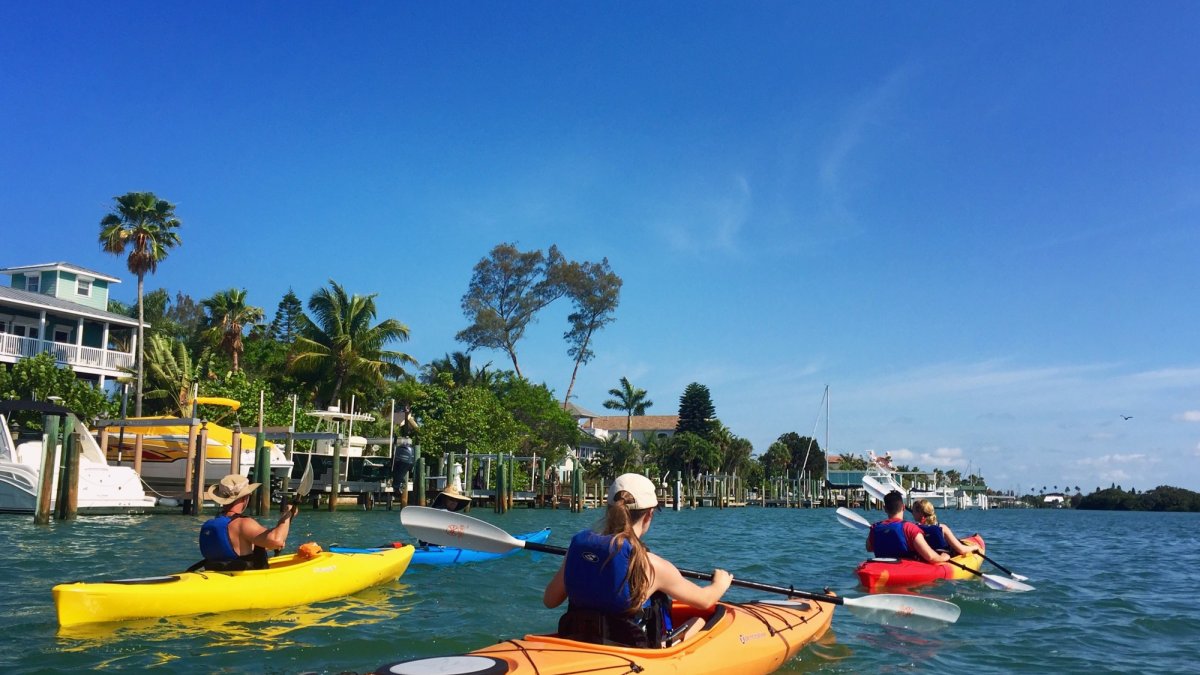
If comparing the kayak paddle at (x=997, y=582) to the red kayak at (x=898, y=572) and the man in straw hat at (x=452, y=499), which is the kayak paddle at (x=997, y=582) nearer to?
the red kayak at (x=898, y=572)

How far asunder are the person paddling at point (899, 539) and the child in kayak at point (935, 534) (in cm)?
38

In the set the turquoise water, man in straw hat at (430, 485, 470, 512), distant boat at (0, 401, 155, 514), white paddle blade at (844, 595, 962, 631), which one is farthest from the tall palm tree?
white paddle blade at (844, 595, 962, 631)

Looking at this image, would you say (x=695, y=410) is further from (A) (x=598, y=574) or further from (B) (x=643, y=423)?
(A) (x=598, y=574)

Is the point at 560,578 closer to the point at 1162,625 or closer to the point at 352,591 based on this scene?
the point at 352,591

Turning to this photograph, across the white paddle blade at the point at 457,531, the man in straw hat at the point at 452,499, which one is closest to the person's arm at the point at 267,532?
the white paddle blade at the point at 457,531

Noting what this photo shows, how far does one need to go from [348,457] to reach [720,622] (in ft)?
97.2

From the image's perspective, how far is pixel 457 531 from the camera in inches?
338

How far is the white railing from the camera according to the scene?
3006 centimetres

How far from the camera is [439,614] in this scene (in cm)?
980

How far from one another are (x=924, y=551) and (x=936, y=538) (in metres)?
0.81

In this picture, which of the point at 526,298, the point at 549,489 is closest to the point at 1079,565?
the point at 549,489

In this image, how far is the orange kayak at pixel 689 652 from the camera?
16.1 ft

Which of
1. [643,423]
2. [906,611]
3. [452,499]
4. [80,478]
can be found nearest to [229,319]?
[80,478]

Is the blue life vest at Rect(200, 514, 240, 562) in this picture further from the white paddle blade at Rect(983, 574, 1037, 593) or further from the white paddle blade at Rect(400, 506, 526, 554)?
the white paddle blade at Rect(983, 574, 1037, 593)
